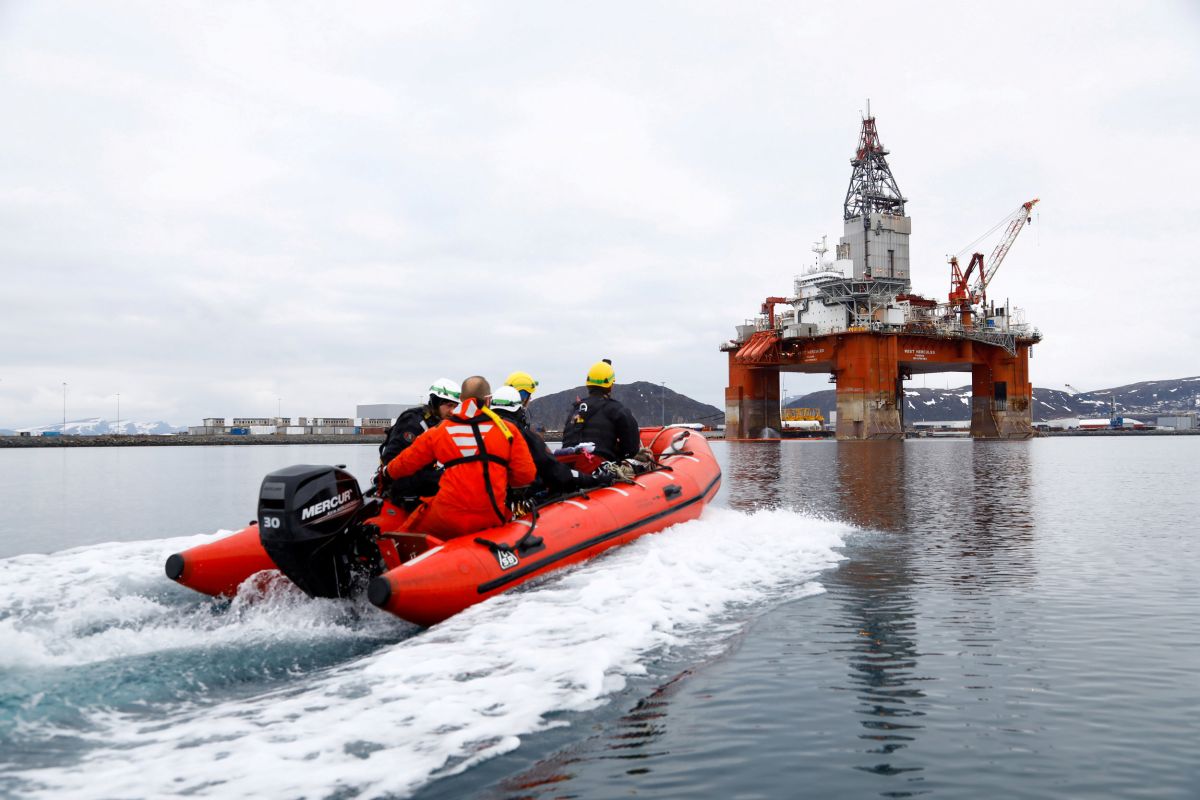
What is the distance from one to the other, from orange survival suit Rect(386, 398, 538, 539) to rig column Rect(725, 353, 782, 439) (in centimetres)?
5780

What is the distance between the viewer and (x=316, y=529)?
5.92 meters

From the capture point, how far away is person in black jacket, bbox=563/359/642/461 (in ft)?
30.2

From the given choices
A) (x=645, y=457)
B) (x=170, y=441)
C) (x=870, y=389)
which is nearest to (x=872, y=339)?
(x=870, y=389)

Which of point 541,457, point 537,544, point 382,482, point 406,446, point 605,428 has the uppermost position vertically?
point 605,428

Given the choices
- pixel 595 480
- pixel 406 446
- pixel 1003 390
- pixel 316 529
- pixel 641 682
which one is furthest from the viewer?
pixel 1003 390

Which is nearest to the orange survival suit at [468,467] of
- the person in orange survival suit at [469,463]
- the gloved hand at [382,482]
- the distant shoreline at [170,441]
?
the person in orange survival suit at [469,463]

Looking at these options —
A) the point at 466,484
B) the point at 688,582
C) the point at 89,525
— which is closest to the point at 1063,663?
the point at 688,582

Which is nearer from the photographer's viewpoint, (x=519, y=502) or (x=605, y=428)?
(x=519, y=502)

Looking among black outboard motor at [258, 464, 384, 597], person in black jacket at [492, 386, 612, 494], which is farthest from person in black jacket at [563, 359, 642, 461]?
black outboard motor at [258, 464, 384, 597]

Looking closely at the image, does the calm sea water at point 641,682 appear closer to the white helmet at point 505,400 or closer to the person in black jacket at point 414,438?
the person in black jacket at point 414,438

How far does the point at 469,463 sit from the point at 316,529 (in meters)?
1.21

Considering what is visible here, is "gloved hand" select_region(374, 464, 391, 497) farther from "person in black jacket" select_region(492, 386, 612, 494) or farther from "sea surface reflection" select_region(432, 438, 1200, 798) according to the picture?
"sea surface reflection" select_region(432, 438, 1200, 798)

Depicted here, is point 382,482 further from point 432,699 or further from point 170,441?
point 170,441

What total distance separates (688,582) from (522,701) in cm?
311
